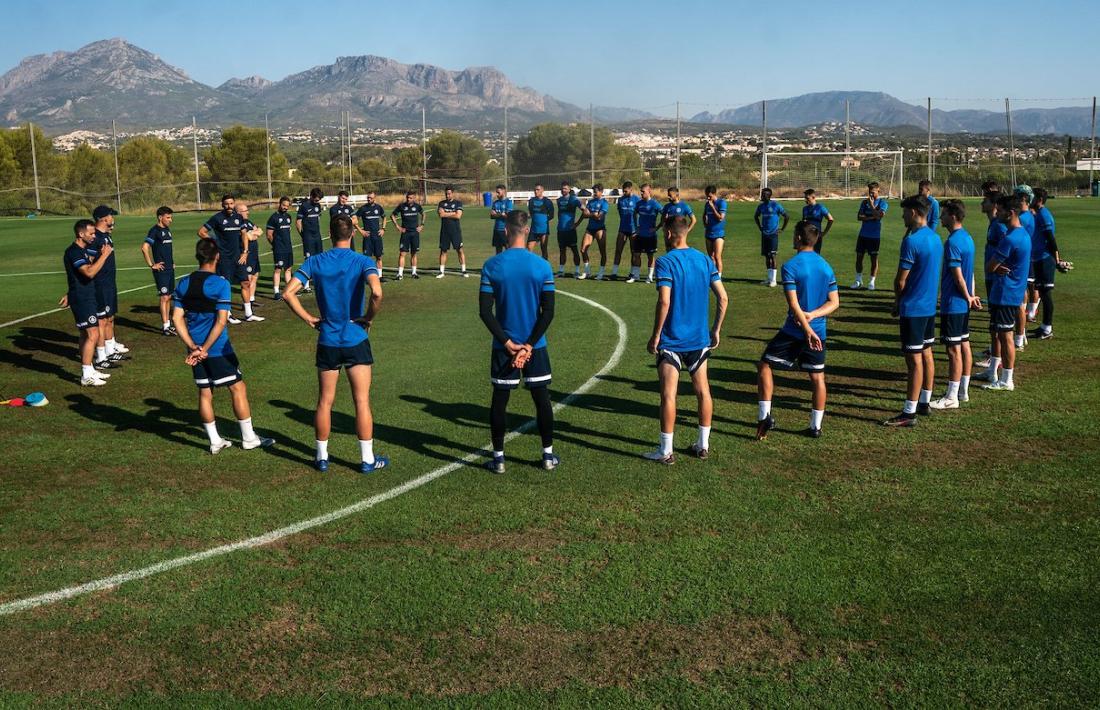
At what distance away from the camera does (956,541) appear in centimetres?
681

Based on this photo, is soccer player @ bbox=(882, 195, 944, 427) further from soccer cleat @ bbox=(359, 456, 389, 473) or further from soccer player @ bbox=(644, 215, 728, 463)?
soccer cleat @ bbox=(359, 456, 389, 473)

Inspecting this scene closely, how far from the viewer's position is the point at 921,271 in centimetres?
982

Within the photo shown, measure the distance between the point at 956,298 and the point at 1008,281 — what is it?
1357 mm

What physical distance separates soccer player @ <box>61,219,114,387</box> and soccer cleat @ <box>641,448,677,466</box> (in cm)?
792

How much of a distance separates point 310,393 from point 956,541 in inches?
312

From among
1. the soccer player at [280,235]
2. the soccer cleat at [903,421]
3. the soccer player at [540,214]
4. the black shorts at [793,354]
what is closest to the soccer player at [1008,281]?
the soccer cleat at [903,421]

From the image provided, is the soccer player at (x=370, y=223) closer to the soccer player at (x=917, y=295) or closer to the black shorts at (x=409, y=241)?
the black shorts at (x=409, y=241)

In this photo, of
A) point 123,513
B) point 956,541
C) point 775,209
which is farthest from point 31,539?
point 775,209

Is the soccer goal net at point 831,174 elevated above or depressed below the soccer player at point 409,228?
above

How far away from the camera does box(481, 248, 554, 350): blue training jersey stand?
8180 millimetres

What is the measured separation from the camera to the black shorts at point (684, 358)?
28.3 feet

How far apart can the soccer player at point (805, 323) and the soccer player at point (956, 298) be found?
6.25 feet

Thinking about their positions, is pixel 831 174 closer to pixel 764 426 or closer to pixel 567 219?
pixel 567 219

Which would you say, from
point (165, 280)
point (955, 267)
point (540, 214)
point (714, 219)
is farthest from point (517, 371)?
point (540, 214)
